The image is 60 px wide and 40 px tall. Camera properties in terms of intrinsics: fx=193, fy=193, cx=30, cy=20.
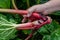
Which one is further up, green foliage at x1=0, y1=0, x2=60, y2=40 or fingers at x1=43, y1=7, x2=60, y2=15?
fingers at x1=43, y1=7, x2=60, y2=15

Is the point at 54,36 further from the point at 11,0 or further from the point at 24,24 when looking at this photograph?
the point at 11,0

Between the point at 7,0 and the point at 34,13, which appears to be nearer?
the point at 34,13

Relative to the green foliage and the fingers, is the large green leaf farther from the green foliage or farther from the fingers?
the fingers

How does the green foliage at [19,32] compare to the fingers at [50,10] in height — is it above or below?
below

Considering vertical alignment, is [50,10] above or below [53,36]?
above

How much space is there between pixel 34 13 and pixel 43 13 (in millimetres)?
53

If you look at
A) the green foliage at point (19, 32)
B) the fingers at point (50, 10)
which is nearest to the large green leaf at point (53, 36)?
the green foliage at point (19, 32)

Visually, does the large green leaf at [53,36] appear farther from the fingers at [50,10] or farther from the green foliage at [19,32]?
the fingers at [50,10]


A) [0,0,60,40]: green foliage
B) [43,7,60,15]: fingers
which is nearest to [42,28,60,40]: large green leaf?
[0,0,60,40]: green foliage

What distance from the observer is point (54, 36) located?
92cm

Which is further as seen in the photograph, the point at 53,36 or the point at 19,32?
the point at 19,32

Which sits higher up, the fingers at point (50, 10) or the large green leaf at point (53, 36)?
the fingers at point (50, 10)

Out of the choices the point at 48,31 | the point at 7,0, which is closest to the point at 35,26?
the point at 48,31

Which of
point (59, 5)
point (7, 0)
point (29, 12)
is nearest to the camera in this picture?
point (29, 12)
